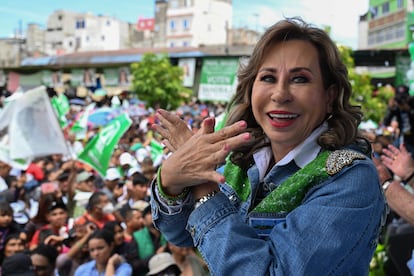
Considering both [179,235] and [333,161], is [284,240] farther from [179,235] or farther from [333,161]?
[179,235]

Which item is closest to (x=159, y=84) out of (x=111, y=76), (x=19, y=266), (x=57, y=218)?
(x=111, y=76)

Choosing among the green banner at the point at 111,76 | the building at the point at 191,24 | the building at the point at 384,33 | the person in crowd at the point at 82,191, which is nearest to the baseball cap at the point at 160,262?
the person in crowd at the point at 82,191

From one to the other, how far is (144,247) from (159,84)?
26.8m

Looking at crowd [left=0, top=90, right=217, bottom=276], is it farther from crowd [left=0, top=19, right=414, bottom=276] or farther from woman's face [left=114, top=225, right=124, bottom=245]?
crowd [left=0, top=19, right=414, bottom=276]

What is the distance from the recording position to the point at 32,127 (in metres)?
7.67

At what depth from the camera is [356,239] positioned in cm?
118

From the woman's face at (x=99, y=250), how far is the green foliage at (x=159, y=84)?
84.7 feet

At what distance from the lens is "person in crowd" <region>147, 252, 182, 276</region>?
380 cm

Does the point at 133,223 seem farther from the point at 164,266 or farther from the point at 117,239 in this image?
the point at 164,266

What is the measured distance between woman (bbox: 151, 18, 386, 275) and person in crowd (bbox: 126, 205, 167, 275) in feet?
8.66

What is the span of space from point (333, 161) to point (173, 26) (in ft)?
237

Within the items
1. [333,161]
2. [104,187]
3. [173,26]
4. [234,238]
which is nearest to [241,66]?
[333,161]

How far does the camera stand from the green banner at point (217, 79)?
27595 millimetres

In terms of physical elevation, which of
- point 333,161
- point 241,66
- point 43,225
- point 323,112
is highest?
point 241,66
